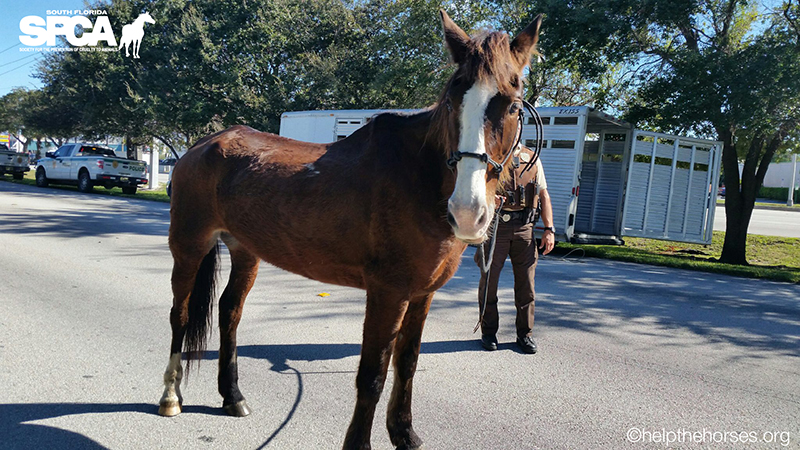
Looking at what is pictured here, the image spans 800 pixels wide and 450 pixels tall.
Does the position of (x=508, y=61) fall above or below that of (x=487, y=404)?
above

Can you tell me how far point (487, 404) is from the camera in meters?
3.58

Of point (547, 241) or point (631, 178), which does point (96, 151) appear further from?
point (547, 241)

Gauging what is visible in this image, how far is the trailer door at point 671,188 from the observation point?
513 inches

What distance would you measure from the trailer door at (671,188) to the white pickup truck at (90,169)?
67.6 ft

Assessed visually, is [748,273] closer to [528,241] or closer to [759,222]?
[528,241]

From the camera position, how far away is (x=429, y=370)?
4.21m

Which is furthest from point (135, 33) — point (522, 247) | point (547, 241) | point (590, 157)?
point (547, 241)

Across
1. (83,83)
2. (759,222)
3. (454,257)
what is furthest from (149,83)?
(759,222)

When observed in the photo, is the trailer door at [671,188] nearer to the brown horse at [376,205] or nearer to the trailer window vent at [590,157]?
the trailer window vent at [590,157]

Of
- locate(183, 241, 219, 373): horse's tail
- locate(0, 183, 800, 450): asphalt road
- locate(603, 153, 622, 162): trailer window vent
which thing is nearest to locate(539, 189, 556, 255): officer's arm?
locate(0, 183, 800, 450): asphalt road

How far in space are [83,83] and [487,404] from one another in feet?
94.1

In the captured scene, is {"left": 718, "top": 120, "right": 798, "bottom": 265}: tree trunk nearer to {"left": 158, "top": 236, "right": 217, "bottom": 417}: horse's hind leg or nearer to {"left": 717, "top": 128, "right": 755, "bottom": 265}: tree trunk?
{"left": 717, "top": 128, "right": 755, "bottom": 265}: tree trunk

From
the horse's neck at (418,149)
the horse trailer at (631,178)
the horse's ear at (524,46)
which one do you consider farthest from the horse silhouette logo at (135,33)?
the horse's ear at (524,46)

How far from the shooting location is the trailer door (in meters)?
13.0
